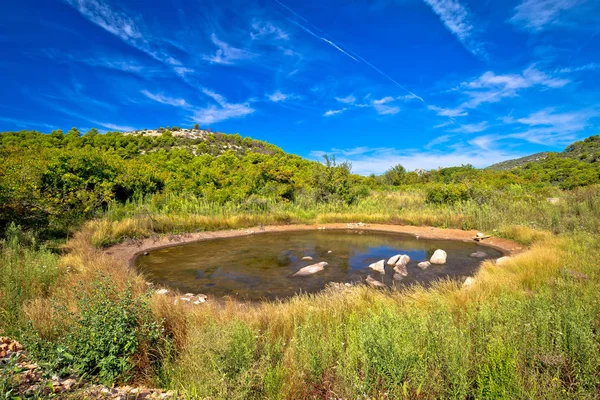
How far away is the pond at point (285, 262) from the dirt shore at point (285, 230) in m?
0.48

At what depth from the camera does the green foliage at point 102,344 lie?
2.54 metres

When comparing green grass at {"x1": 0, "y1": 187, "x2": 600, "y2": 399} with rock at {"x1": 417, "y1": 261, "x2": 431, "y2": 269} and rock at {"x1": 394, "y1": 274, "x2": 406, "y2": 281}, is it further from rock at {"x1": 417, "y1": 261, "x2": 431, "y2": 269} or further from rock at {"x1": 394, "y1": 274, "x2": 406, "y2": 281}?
rock at {"x1": 417, "y1": 261, "x2": 431, "y2": 269}

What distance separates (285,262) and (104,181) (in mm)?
13373

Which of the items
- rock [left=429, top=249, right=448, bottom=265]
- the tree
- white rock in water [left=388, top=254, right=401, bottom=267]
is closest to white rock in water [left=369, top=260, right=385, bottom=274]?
white rock in water [left=388, top=254, right=401, bottom=267]

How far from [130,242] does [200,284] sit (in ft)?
20.1

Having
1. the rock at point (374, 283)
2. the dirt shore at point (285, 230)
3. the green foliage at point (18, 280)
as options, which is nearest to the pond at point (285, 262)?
the rock at point (374, 283)

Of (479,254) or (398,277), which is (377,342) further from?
(479,254)

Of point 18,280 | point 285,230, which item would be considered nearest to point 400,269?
point 18,280

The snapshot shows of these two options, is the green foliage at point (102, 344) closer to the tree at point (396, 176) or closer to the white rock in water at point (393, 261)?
the white rock in water at point (393, 261)

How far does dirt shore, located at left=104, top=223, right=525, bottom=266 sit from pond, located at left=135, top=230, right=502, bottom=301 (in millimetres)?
478

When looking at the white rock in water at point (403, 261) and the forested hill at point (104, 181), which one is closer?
the forested hill at point (104, 181)

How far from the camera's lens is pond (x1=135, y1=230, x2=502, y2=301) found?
295 inches

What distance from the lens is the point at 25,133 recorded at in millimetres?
36938

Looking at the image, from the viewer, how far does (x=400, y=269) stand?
8398 mm
